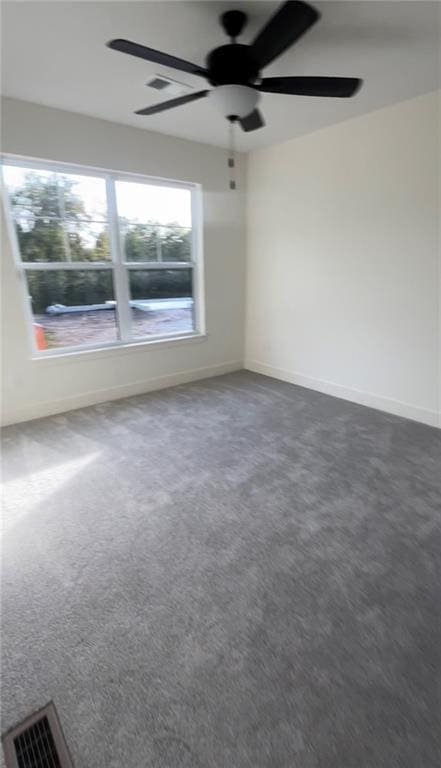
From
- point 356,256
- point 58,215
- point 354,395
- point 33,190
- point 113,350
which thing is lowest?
point 354,395

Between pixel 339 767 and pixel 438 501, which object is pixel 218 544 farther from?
pixel 438 501

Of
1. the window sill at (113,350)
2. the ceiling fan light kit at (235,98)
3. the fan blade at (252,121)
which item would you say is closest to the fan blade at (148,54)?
the ceiling fan light kit at (235,98)

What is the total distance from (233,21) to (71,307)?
2396 mm

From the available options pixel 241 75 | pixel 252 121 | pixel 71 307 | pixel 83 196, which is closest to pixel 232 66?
pixel 241 75

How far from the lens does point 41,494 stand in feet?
7.38

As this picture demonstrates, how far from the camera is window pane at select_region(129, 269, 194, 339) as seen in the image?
3799 millimetres

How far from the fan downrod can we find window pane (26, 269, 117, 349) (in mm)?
2131

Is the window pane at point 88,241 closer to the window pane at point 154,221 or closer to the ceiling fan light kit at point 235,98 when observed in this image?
the window pane at point 154,221

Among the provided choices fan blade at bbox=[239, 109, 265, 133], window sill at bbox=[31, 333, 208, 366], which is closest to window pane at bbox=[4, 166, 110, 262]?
window sill at bbox=[31, 333, 208, 366]

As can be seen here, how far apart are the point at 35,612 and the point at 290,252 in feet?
12.1

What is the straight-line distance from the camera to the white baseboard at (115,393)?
130 inches

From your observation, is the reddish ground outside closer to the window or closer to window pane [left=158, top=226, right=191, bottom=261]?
the window

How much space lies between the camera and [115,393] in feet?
12.4

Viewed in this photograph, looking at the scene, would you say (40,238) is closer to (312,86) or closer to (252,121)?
(252,121)
